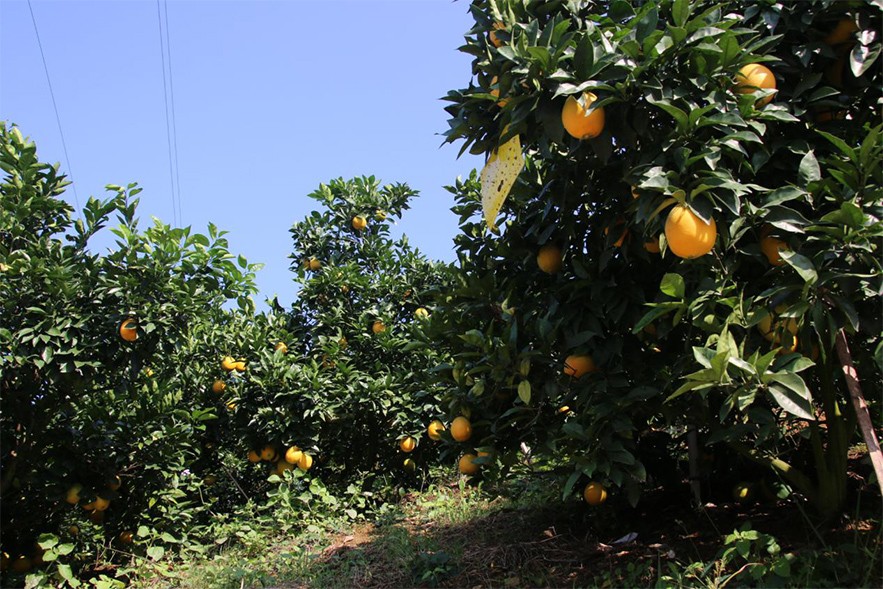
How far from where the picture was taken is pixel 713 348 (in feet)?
7.23

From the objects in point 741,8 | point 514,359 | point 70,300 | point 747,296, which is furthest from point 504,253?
point 70,300

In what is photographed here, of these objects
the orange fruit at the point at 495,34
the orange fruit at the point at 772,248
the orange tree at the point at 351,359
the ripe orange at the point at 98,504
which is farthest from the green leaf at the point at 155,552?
the orange fruit at the point at 772,248

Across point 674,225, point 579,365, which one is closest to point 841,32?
point 674,225

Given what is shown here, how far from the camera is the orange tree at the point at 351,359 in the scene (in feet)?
18.8

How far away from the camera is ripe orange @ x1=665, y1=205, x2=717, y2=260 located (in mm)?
2057

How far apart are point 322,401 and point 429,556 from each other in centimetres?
234

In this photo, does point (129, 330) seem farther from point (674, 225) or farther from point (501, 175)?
point (674, 225)

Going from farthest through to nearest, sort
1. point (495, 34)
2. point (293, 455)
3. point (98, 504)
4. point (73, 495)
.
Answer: point (293, 455), point (98, 504), point (73, 495), point (495, 34)

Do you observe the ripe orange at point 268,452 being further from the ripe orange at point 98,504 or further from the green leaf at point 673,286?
the green leaf at point 673,286

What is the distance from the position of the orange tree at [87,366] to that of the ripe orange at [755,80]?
3.35 metres

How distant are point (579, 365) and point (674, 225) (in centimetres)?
87

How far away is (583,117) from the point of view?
7.31ft

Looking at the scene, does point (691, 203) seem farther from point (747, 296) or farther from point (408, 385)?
point (408, 385)

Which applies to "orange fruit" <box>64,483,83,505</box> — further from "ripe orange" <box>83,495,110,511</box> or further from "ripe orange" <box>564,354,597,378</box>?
"ripe orange" <box>564,354,597,378</box>
